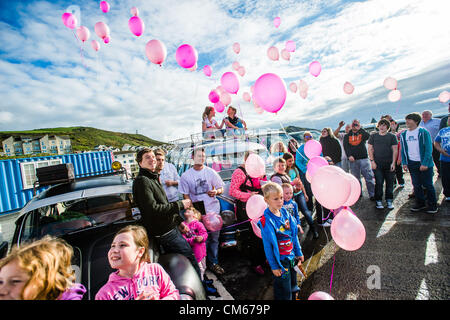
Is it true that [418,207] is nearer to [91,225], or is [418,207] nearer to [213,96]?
[213,96]

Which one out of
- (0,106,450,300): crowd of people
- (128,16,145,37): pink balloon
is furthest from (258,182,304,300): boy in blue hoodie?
(128,16,145,37): pink balloon

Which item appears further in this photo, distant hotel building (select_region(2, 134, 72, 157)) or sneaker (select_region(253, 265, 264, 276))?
distant hotel building (select_region(2, 134, 72, 157))

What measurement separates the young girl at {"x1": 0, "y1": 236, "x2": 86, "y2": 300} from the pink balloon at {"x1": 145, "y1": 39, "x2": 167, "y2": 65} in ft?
11.9

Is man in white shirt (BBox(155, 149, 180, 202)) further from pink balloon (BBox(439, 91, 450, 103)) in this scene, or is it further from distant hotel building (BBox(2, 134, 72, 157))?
distant hotel building (BBox(2, 134, 72, 157))

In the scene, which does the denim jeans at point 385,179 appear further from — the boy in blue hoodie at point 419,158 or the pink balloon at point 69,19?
the pink balloon at point 69,19

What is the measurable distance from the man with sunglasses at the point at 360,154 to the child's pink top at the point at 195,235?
4617 mm

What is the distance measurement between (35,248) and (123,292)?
648 mm

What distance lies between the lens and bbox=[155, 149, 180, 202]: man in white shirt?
353cm

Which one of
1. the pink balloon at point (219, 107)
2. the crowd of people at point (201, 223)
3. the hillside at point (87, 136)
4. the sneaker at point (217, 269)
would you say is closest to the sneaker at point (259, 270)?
the crowd of people at point (201, 223)

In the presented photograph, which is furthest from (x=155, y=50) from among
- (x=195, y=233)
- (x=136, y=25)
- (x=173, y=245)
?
(x=173, y=245)

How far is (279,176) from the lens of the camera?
3266 millimetres

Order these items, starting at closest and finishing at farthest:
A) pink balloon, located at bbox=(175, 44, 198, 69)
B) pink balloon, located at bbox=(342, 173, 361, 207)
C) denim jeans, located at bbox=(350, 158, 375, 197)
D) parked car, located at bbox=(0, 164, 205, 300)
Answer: parked car, located at bbox=(0, 164, 205, 300) < pink balloon, located at bbox=(342, 173, 361, 207) < pink balloon, located at bbox=(175, 44, 198, 69) < denim jeans, located at bbox=(350, 158, 375, 197)
